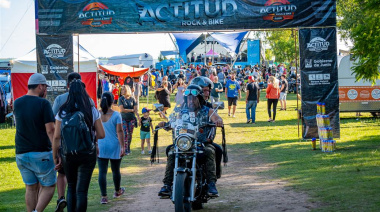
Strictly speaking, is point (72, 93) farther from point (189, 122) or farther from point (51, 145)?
point (189, 122)

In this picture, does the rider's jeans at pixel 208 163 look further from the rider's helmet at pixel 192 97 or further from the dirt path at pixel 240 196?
the dirt path at pixel 240 196

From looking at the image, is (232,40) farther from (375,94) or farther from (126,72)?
(375,94)

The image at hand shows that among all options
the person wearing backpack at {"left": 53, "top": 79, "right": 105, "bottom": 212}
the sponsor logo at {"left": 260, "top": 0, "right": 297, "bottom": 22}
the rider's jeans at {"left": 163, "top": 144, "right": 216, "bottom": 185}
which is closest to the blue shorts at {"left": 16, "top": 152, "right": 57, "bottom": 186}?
the person wearing backpack at {"left": 53, "top": 79, "right": 105, "bottom": 212}

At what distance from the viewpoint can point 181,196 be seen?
7.30m

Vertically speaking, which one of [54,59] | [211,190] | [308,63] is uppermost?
[54,59]

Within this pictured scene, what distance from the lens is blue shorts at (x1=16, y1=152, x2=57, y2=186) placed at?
24.8 feet

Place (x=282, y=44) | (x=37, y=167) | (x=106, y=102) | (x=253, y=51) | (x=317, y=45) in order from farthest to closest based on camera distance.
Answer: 1. (x=282, y=44)
2. (x=253, y=51)
3. (x=317, y=45)
4. (x=106, y=102)
5. (x=37, y=167)

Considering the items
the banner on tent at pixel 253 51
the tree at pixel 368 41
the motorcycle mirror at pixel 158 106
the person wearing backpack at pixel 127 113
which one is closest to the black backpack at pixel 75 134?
the motorcycle mirror at pixel 158 106

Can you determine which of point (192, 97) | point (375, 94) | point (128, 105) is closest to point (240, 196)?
point (192, 97)

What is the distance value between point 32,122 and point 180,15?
10.0 m

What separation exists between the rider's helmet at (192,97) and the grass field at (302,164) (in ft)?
8.13

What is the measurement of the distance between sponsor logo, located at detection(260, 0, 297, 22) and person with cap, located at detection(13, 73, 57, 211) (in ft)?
33.9

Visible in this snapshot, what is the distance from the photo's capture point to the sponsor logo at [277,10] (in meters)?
16.8

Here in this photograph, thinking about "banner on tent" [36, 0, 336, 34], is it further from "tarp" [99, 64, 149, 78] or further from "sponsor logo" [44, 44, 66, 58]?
"tarp" [99, 64, 149, 78]
